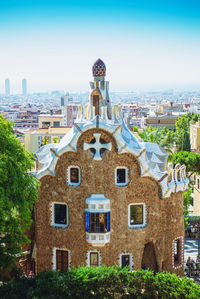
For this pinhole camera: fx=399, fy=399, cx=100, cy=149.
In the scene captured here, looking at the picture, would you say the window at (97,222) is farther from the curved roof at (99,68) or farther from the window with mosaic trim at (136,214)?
the curved roof at (99,68)

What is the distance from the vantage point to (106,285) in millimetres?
20844

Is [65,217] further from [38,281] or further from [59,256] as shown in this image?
[38,281]

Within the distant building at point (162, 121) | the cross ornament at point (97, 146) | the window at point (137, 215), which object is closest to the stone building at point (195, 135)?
the distant building at point (162, 121)

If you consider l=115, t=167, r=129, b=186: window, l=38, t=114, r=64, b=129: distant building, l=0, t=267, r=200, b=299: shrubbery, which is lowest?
l=0, t=267, r=200, b=299: shrubbery

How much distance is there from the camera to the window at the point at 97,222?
2492cm

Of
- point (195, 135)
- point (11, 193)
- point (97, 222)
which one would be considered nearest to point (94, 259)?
point (97, 222)

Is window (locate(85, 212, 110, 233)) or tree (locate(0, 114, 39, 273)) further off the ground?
tree (locate(0, 114, 39, 273))

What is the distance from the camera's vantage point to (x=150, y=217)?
2595 centimetres

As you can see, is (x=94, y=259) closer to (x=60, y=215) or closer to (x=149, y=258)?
(x=60, y=215)

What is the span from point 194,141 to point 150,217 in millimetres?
62281

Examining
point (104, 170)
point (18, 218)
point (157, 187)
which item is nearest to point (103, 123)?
point (104, 170)

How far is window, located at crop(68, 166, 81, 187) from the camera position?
83.0ft

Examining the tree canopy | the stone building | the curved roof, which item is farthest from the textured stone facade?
the stone building

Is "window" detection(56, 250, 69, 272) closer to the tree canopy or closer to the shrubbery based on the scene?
the shrubbery
